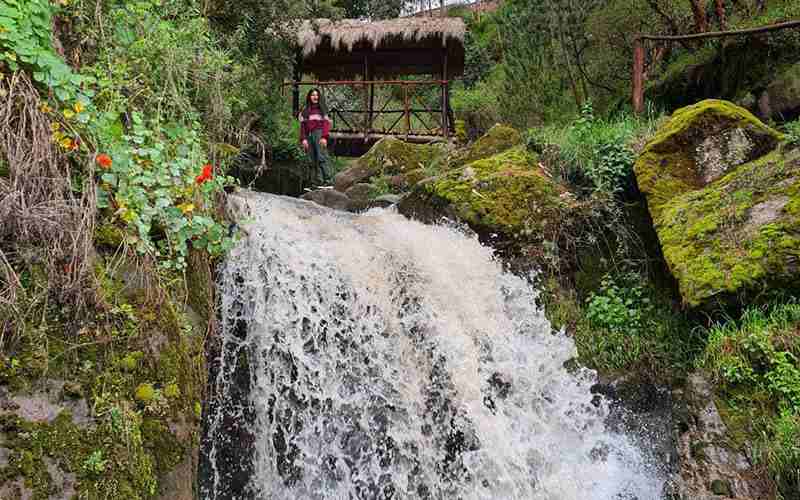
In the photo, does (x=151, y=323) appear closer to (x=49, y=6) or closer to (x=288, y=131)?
(x=49, y=6)

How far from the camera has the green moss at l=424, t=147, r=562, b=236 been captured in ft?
18.9

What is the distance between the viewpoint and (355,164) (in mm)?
9672

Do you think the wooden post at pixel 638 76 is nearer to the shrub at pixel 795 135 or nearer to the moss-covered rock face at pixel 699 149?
the moss-covered rock face at pixel 699 149

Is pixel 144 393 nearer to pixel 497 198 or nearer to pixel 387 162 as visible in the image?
pixel 497 198

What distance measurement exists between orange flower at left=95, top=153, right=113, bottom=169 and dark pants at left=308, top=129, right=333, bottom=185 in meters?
7.00

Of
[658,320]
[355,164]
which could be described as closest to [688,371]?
[658,320]

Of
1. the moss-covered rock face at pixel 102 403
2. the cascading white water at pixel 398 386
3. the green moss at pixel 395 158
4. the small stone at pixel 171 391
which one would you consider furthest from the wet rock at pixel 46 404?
the green moss at pixel 395 158

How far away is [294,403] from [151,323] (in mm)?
1445

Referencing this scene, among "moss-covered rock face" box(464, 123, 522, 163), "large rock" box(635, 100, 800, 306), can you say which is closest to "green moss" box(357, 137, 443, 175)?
"moss-covered rock face" box(464, 123, 522, 163)

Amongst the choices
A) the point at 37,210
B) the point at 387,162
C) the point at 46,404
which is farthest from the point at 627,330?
the point at 387,162

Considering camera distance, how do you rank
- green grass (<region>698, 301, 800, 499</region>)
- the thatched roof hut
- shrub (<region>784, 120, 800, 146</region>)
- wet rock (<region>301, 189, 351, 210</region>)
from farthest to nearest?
the thatched roof hut < wet rock (<region>301, 189, 351, 210</region>) < shrub (<region>784, 120, 800, 146</region>) < green grass (<region>698, 301, 800, 499</region>)

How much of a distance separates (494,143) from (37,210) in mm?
6457

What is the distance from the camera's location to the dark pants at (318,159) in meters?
9.66

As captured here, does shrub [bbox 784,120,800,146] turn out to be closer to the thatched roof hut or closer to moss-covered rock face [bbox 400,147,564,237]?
moss-covered rock face [bbox 400,147,564,237]
